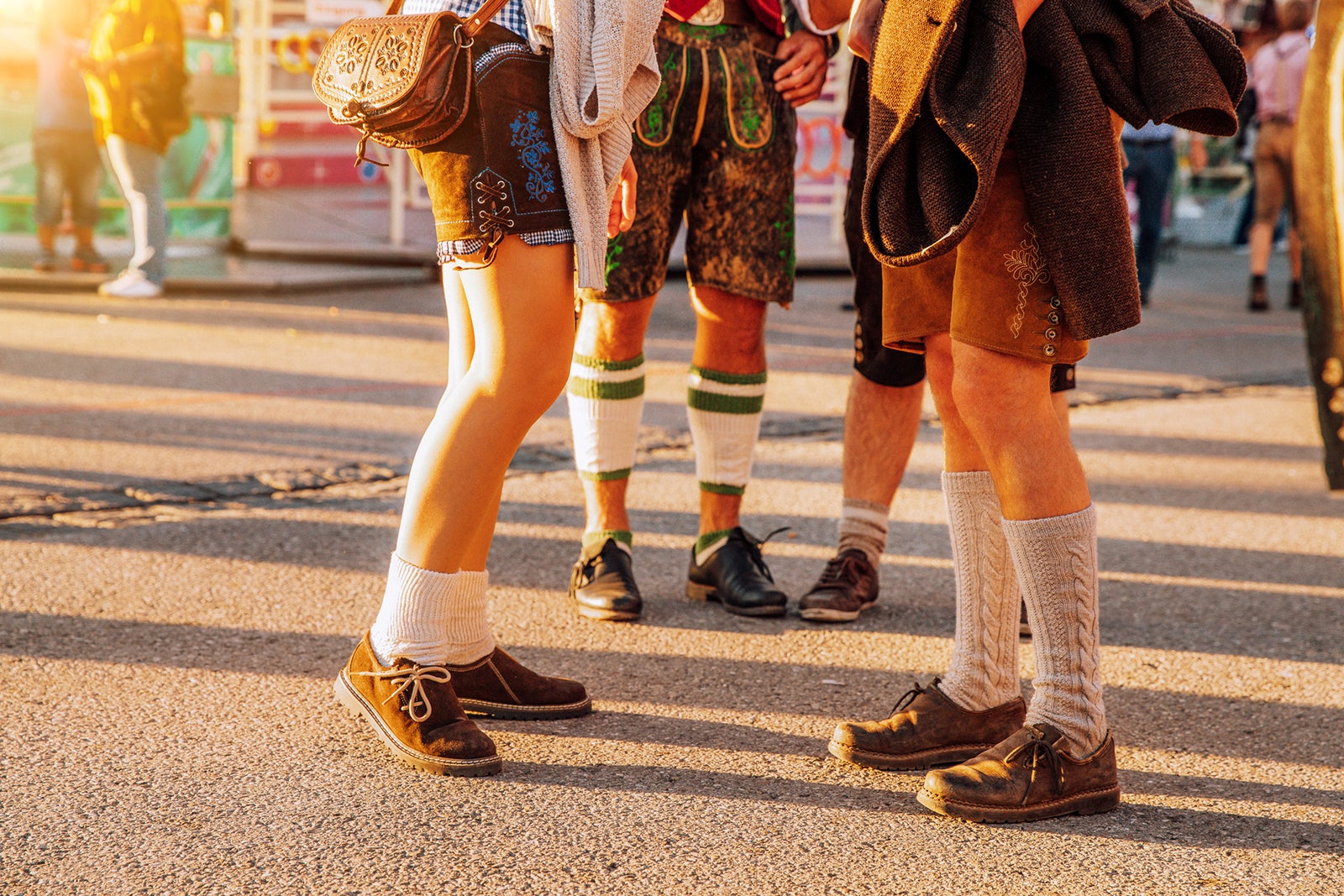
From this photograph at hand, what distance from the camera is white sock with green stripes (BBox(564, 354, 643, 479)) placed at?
11.1 feet

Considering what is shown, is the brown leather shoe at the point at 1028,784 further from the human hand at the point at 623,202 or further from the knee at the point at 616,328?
the knee at the point at 616,328

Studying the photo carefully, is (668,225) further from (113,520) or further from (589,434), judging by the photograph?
(113,520)

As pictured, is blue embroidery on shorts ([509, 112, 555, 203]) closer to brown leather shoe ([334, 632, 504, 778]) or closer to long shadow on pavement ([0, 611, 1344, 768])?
brown leather shoe ([334, 632, 504, 778])

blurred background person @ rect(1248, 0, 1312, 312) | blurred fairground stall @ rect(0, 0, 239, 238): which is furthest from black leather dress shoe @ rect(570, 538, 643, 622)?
blurred fairground stall @ rect(0, 0, 239, 238)

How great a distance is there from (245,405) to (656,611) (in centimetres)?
274

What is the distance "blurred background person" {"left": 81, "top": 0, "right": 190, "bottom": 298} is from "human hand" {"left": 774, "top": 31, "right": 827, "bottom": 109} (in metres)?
5.78

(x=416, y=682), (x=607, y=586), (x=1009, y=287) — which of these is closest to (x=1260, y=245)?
(x=607, y=586)

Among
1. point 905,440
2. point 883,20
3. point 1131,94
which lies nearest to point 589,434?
point 905,440

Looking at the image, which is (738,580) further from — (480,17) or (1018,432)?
(480,17)

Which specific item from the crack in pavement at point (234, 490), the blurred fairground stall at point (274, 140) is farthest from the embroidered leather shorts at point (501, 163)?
the blurred fairground stall at point (274, 140)

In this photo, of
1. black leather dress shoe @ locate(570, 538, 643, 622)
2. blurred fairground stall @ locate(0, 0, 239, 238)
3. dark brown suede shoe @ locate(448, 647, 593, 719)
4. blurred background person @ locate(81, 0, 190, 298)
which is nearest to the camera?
dark brown suede shoe @ locate(448, 647, 593, 719)

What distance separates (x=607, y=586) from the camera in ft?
10.8

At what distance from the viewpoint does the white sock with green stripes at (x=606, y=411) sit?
340 cm

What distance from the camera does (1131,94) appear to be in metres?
2.19
